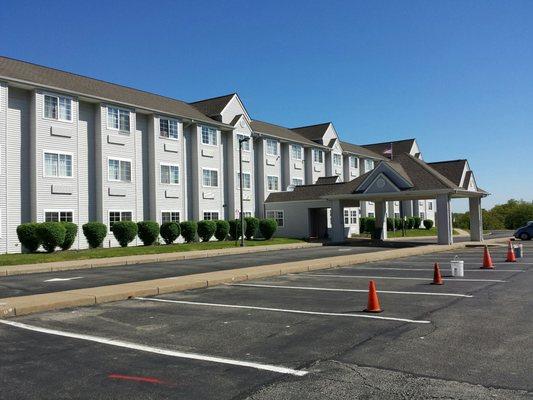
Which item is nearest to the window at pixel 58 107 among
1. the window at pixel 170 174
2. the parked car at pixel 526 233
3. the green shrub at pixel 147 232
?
the green shrub at pixel 147 232

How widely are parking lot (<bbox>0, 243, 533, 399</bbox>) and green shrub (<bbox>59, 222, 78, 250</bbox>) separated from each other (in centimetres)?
1832

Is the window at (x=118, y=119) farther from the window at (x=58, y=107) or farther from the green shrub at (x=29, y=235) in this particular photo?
the green shrub at (x=29, y=235)

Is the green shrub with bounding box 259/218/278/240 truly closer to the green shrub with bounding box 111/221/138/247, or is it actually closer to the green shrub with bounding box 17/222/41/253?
the green shrub with bounding box 111/221/138/247

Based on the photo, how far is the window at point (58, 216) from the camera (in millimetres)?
29453

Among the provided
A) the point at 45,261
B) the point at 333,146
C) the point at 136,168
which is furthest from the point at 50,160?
the point at 333,146

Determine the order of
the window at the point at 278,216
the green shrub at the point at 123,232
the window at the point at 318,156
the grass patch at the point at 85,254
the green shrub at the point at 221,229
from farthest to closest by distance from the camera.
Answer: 1. the window at the point at 318,156
2. the window at the point at 278,216
3. the green shrub at the point at 221,229
4. the green shrub at the point at 123,232
5. the grass patch at the point at 85,254

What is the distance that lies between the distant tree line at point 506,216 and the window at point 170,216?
55459 mm

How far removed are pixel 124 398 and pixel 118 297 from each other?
7.07 metres

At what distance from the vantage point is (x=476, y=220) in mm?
38906

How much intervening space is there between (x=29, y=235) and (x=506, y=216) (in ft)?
235

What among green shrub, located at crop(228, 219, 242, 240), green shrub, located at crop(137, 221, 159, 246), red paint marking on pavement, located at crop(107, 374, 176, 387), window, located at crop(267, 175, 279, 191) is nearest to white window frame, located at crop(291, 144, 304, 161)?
window, located at crop(267, 175, 279, 191)

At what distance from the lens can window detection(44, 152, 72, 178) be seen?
29.7 m

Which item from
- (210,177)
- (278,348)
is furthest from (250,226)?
Answer: (278,348)

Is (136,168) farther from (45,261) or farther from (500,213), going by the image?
(500,213)
